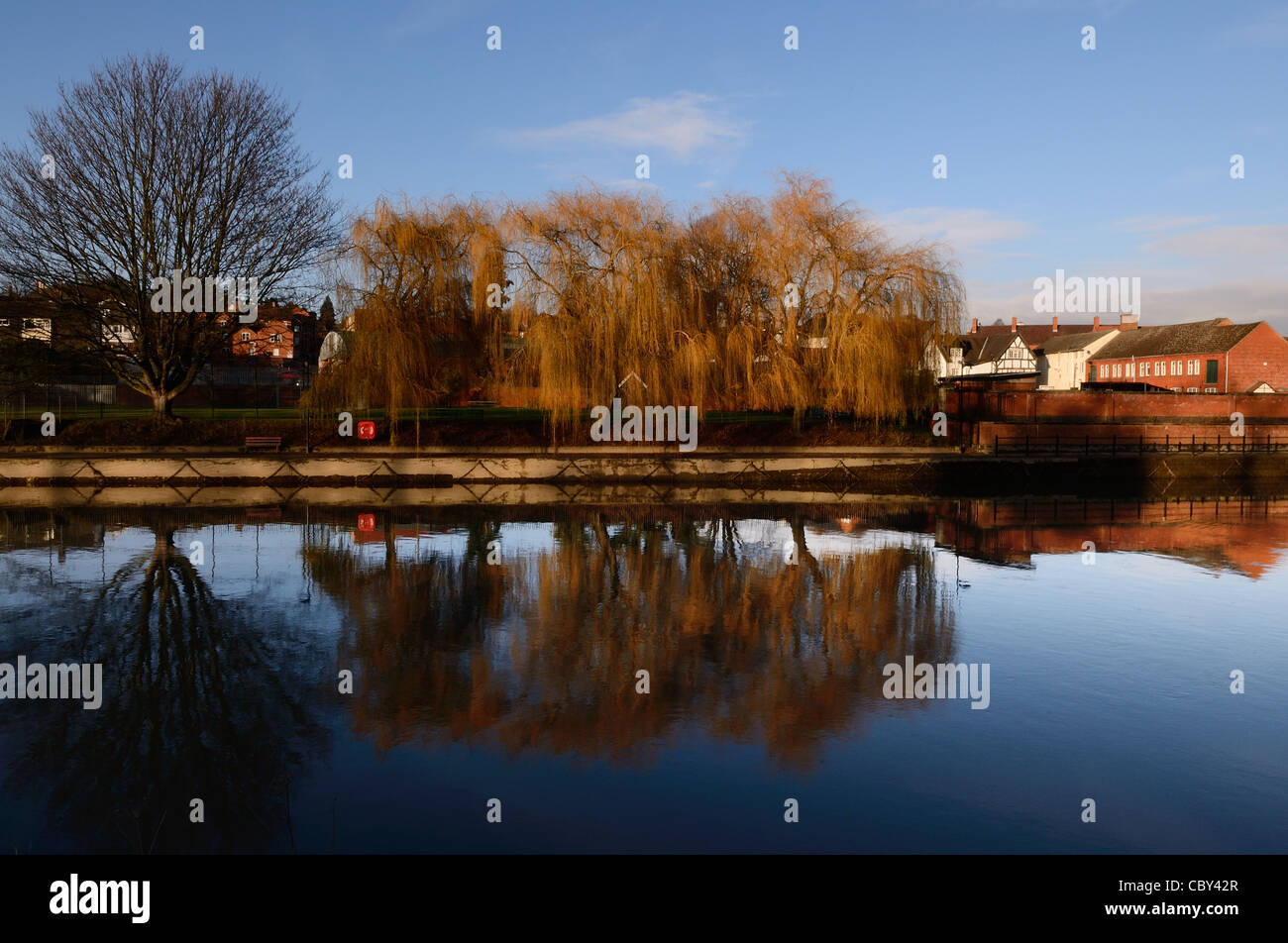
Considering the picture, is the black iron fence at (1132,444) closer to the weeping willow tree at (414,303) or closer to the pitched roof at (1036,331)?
the weeping willow tree at (414,303)

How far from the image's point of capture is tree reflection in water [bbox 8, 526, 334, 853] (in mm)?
6352

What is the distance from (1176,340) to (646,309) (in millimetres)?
52102

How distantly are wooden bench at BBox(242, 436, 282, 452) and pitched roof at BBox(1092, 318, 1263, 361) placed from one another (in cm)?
5878

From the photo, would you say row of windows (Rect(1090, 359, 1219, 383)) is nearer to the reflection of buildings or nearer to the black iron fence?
the black iron fence

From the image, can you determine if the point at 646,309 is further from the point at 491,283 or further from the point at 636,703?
the point at 636,703

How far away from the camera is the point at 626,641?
11164 millimetres

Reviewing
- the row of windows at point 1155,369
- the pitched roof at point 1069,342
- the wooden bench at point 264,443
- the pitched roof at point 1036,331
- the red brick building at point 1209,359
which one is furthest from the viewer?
the pitched roof at point 1036,331

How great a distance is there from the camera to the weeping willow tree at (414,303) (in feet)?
108

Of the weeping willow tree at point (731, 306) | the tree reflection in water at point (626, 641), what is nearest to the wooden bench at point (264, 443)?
the weeping willow tree at point (731, 306)

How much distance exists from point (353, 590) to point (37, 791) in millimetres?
7407

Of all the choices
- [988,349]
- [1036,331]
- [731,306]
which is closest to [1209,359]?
[988,349]

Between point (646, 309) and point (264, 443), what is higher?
point (646, 309)

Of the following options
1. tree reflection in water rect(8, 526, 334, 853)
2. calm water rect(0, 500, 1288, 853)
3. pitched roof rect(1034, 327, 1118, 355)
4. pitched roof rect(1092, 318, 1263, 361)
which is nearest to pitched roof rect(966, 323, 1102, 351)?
pitched roof rect(1034, 327, 1118, 355)

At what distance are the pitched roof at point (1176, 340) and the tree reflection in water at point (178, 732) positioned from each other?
223ft
